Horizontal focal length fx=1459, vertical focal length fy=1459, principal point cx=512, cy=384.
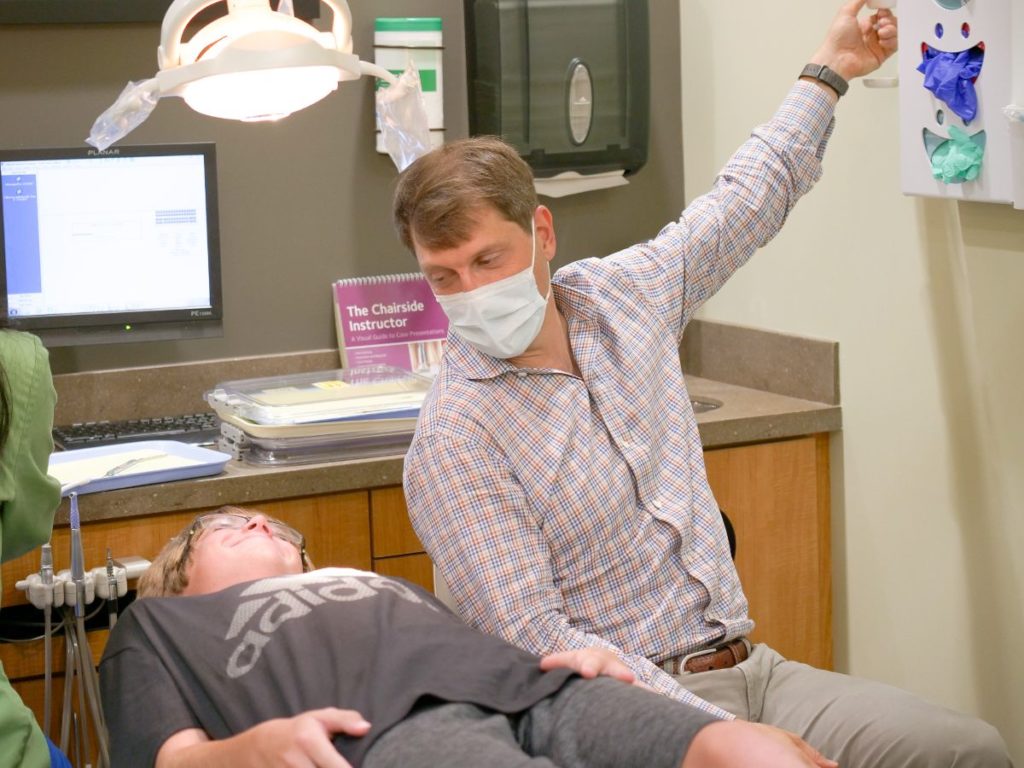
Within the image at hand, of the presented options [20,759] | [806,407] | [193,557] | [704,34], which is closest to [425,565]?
[193,557]

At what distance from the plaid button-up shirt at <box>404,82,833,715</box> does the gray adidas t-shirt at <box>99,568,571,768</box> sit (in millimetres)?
167

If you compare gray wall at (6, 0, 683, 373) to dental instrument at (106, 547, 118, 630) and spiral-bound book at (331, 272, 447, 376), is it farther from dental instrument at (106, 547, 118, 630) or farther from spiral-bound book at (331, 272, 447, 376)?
dental instrument at (106, 547, 118, 630)

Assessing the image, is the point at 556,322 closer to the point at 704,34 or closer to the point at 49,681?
the point at 49,681

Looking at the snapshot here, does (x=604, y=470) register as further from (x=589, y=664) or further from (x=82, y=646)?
(x=82, y=646)

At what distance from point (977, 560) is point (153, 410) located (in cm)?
169

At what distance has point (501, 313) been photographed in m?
2.15

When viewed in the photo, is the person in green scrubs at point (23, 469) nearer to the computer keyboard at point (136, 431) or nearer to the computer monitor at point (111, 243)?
the computer keyboard at point (136, 431)

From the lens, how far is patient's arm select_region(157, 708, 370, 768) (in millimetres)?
1646

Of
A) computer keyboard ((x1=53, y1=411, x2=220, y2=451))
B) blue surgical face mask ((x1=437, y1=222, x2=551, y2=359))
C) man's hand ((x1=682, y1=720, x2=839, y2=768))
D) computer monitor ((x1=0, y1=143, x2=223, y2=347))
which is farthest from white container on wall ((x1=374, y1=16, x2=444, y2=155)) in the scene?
man's hand ((x1=682, y1=720, x2=839, y2=768))

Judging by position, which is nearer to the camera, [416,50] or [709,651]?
[709,651]

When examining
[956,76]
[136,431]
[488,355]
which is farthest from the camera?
[136,431]

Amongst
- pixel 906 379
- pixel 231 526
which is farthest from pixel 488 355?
pixel 906 379

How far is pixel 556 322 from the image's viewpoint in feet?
7.46

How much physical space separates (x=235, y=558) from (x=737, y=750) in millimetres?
947
